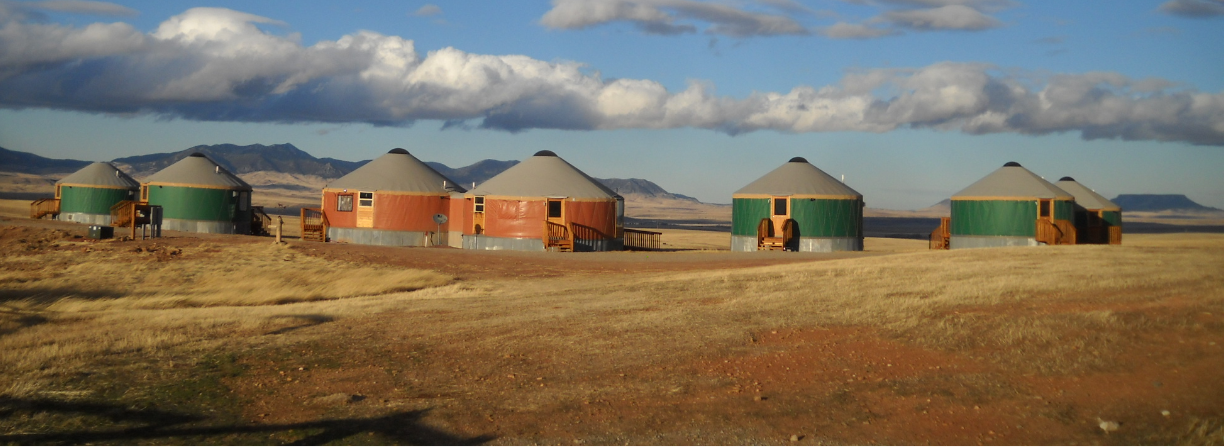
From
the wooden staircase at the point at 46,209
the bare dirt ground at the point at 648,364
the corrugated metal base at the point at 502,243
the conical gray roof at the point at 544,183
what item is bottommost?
the bare dirt ground at the point at 648,364

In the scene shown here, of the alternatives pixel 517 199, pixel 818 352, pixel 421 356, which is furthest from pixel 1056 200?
pixel 421 356

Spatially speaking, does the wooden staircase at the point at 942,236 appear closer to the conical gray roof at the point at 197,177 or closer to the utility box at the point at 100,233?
the conical gray roof at the point at 197,177

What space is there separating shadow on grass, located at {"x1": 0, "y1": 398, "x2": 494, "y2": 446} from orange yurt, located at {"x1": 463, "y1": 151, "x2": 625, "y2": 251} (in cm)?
2361

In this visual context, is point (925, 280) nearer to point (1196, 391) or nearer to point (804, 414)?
point (1196, 391)

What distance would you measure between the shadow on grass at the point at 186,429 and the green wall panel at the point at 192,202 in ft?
109

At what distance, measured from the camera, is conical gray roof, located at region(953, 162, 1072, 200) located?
3516cm

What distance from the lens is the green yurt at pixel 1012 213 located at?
3456 centimetres

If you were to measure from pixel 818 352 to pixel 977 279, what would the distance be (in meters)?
7.28

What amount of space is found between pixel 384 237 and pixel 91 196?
17853 millimetres

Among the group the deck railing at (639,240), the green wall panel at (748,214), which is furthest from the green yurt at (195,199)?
the green wall panel at (748,214)

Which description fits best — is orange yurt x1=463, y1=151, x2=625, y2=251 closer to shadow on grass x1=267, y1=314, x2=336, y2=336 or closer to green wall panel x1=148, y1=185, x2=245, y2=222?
green wall panel x1=148, y1=185, x2=245, y2=222

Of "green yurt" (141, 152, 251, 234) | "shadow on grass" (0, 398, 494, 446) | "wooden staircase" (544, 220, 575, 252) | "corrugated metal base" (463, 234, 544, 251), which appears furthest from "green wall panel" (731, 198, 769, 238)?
"shadow on grass" (0, 398, 494, 446)

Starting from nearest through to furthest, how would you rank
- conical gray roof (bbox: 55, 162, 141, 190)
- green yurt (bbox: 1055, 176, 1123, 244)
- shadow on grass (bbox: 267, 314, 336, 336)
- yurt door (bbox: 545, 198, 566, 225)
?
shadow on grass (bbox: 267, 314, 336, 336) < yurt door (bbox: 545, 198, 566, 225) < green yurt (bbox: 1055, 176, 1123, 244) < conical gray roof (bbox: 55, 162, 141, 190)

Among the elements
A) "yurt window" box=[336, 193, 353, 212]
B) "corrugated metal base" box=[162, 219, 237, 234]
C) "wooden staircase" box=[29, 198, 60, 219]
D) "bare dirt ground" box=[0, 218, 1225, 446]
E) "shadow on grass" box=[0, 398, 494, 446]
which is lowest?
"shadow on grass" box=[0, 398, 494, 446]
